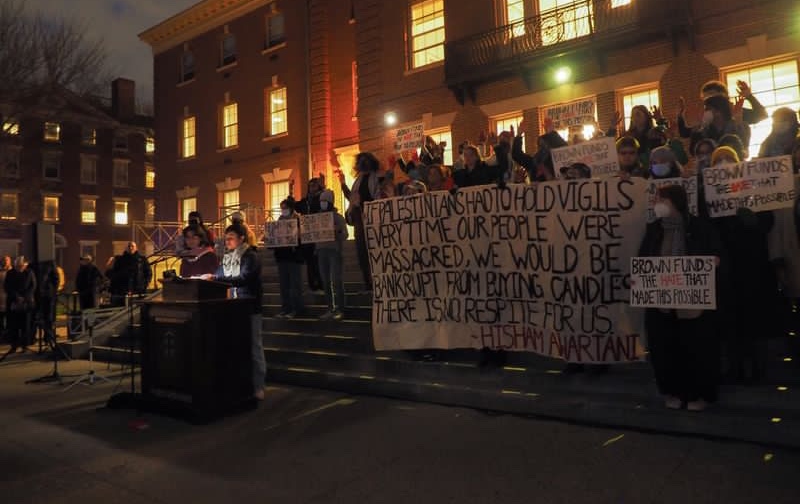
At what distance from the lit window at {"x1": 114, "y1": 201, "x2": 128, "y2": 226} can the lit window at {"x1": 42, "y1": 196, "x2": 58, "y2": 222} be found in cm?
393

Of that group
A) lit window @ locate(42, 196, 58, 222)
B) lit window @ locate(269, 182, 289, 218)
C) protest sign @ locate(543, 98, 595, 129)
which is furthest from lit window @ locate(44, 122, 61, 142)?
protest sign @ locate(543, 98, 595, 129)

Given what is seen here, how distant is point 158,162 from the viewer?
2642cm

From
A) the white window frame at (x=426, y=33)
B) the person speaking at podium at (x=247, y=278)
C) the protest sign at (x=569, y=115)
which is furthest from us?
the white window frame at (x=426, y=33)

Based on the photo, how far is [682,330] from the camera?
185 inches

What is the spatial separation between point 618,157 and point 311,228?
4.55 m

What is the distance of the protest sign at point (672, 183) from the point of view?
5145mm

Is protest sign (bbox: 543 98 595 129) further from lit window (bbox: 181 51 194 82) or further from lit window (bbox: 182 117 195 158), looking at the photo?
lit window (bbox: 181 51 194 82)

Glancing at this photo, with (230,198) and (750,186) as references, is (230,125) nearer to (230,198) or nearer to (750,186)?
(230,198)

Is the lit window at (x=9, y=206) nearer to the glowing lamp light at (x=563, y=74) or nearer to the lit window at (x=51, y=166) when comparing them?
the lit window at (x=51, y=166)

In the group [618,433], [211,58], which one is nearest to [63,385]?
[618,433]

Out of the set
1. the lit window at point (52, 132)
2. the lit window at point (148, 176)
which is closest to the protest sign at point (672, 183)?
the lit window at point (52, 132)

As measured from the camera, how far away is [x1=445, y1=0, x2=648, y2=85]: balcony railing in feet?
41.5

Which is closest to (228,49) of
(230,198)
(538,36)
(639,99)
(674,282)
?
(230,198)

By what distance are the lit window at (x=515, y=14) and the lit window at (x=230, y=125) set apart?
41.1 ft
